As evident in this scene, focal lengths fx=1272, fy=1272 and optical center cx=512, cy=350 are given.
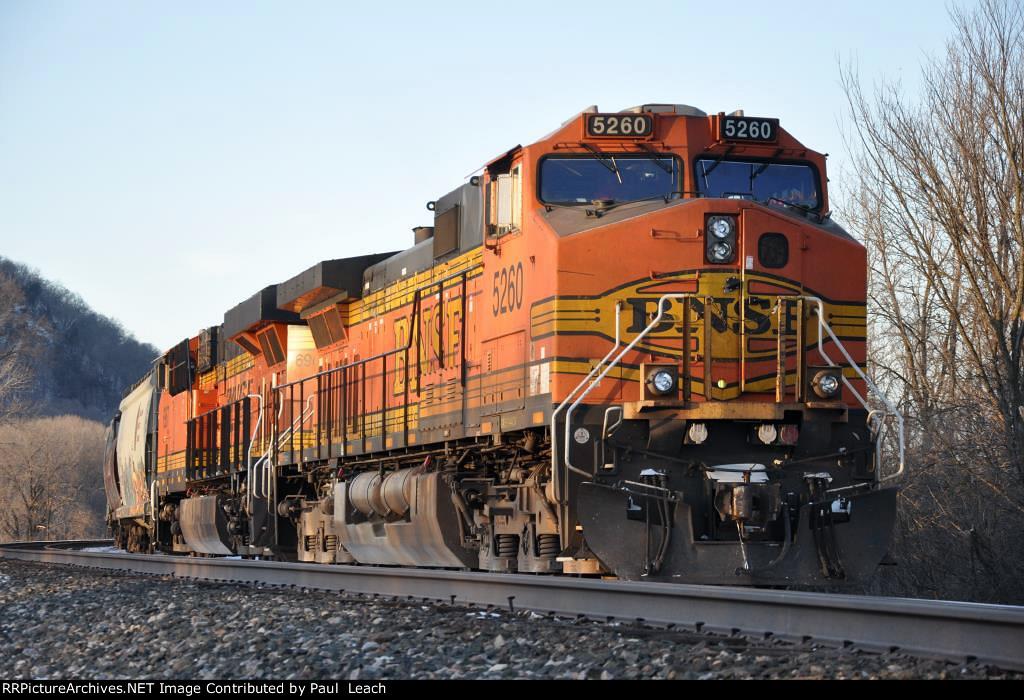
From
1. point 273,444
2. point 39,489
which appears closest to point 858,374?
point 273,444

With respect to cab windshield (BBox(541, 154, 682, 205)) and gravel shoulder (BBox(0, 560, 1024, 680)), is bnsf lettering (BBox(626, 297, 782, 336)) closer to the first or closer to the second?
cab windshield (BBox(541, 154, 682, 205))

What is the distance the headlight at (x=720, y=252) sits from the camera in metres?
9.84

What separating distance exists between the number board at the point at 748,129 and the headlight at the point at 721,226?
0.83m

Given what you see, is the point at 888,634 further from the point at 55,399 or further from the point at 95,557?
the point at 55,399

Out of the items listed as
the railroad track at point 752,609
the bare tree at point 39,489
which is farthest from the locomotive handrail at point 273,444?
the bare tree at point 39,489

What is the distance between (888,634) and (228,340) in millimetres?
16274

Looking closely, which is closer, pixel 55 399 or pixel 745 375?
pixel 745 375

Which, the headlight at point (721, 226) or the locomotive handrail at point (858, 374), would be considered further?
the headlight at point (721, 226)

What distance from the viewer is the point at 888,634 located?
5738 millimetres

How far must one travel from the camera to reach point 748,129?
10.4 metres

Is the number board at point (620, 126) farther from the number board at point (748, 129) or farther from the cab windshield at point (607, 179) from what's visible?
the number board at point (748, 129)

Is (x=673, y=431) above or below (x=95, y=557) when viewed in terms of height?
above

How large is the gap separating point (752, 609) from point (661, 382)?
304 cm
